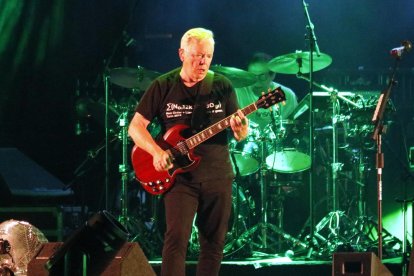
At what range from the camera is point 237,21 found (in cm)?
1096

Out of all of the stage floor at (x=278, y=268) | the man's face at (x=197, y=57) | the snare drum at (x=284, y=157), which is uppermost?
the man's face at (x=197, y=57)

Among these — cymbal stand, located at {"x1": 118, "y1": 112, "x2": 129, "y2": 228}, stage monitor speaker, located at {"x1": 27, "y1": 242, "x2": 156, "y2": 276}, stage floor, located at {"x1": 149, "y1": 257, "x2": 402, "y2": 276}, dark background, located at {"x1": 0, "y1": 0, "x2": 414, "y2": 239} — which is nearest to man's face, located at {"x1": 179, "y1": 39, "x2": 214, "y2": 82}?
stage monitor speaker, located at {"x1": 27, "y1": 242, "x2": 156, "y2": 276}

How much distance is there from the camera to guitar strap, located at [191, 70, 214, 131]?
565 cm

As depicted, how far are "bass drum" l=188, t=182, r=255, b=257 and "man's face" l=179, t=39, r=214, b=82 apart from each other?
126 inches

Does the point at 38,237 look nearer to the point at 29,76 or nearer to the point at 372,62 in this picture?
the point at 29,76

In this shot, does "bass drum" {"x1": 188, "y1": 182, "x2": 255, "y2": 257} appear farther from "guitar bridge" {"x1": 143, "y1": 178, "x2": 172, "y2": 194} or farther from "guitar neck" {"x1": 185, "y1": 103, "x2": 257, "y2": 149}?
"guitar neck" {"x1": 185, "y1": 103, "x2": 257, "y2": 149}

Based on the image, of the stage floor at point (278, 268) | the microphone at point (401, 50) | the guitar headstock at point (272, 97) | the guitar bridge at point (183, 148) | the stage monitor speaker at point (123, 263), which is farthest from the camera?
the stage floor at point (278, 268)

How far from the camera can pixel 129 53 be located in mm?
10727

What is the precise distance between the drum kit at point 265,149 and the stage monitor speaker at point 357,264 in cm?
314

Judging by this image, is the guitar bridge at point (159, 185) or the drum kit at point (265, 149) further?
the drum kit at point (265, 149)

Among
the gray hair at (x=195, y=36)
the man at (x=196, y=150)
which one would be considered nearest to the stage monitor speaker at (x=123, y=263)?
the man at (x=196, y=150)

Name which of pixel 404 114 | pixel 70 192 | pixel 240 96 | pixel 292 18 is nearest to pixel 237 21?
pixel 292 18

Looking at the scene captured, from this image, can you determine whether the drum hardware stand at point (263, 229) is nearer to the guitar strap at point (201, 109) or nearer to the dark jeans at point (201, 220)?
the dark jeans at point (201, 220)

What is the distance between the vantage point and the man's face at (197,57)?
5543mm
